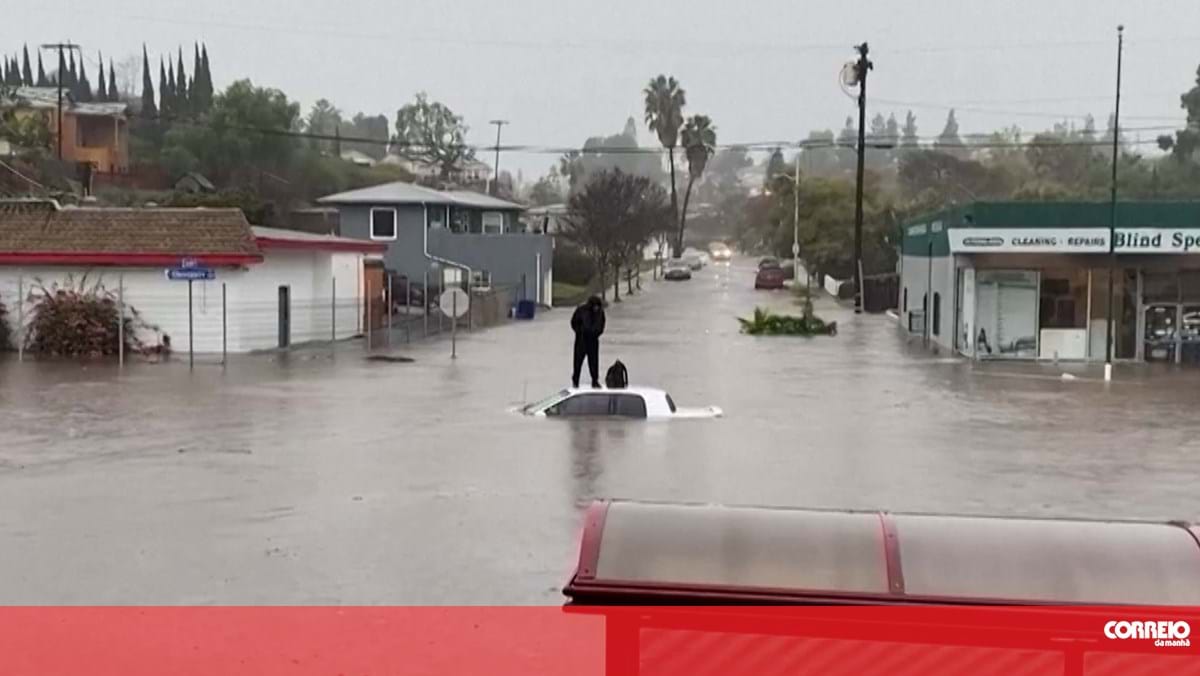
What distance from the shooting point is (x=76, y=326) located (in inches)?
1395

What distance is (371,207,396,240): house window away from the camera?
6769 centimetres

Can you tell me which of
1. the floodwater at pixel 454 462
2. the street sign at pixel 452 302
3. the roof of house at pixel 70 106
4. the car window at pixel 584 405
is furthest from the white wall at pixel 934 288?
the roof of house at pixel 70 106

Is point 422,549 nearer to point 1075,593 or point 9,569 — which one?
point 9,569

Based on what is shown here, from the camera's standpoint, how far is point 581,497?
1517cm

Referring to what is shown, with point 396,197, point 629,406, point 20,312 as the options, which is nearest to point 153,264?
point 20,312

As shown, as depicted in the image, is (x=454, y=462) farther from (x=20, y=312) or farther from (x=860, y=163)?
(x=860, y=163)

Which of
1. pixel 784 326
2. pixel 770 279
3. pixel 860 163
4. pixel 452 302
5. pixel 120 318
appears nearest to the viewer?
pixel 120 318

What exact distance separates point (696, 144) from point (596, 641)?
13521 cm

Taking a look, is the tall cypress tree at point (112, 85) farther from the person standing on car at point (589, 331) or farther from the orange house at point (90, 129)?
the person standing on car at point (589, 331)

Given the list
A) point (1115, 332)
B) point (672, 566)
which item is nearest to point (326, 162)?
point (1115, 332)

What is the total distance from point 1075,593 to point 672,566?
1330 mm

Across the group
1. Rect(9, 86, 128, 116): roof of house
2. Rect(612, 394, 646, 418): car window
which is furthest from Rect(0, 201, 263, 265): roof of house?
Rect(9, 86, 128, 116): roof of house

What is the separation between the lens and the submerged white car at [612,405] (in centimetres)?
2244

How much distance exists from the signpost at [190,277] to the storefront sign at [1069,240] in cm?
1960
